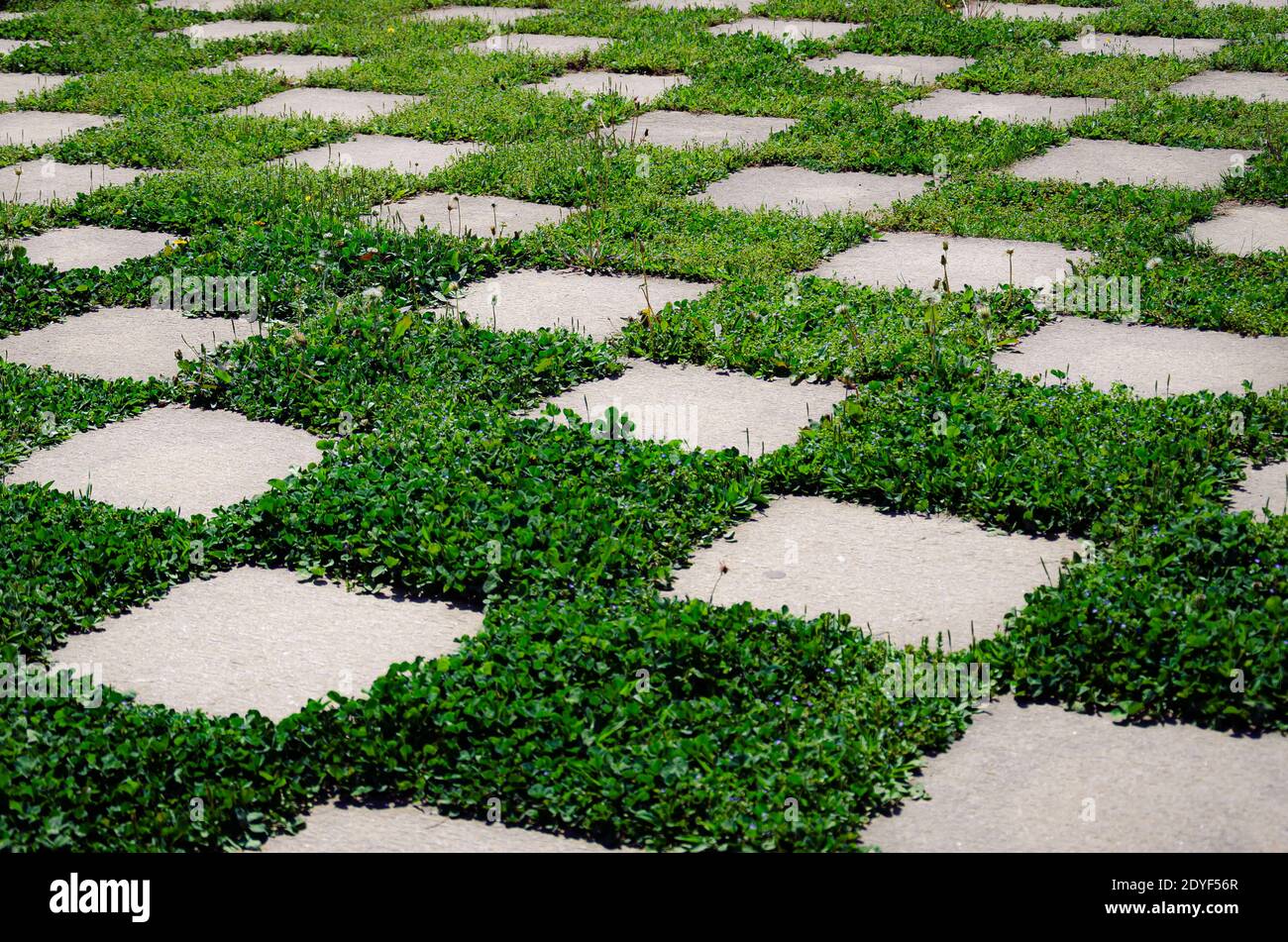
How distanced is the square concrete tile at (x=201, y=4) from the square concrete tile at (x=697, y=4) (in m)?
3.69

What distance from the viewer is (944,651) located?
3.64m

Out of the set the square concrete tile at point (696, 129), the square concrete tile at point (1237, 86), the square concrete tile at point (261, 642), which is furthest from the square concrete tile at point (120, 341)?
the square concrete tile at point (1237, 86)

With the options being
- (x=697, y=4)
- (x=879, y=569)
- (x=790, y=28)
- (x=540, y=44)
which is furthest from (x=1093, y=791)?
(x=697, y=4)

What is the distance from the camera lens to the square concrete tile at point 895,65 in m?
9.73

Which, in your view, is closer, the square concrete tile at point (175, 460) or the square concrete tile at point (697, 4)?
the square concrete tile at point (175, 460)

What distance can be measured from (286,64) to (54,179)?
3105 millimetres

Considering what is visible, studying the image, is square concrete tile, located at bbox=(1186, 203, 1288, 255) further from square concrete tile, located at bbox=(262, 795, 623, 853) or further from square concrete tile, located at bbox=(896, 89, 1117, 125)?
square concrete tile, located at bbox=(262, 795, 623, 853)

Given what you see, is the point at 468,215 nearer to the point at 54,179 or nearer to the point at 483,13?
the point at 54,179

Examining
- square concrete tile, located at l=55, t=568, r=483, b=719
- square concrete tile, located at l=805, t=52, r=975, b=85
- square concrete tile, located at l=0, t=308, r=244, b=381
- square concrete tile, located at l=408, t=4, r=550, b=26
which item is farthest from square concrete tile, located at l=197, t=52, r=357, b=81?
square concrete tile, located at l=55, t=568, r=483, b=719

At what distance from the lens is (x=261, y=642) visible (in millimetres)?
3766

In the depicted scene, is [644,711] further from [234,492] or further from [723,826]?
[234,492]

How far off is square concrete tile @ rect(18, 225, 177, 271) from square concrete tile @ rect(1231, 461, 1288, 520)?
4920mm

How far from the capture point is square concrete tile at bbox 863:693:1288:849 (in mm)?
2977

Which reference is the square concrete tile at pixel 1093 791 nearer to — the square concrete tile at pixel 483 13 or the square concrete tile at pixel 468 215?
the square concrete tile at pixel 468 215
